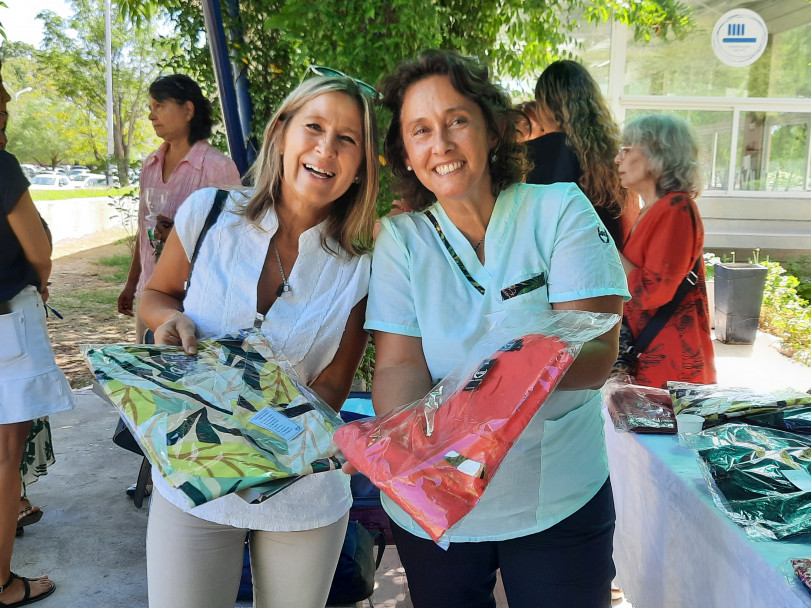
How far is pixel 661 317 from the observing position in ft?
8.48

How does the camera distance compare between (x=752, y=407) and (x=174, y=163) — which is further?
(x=174, y=163)

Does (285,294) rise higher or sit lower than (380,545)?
higher

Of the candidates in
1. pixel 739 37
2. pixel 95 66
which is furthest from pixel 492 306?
pixel 95 66

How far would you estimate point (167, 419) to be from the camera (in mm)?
1312

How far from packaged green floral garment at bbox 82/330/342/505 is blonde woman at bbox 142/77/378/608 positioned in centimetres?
11

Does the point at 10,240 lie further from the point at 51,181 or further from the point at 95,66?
the point at 51,181

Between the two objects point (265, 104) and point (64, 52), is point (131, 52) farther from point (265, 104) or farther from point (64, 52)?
point (265, 104)

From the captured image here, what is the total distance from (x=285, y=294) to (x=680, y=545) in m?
1.29

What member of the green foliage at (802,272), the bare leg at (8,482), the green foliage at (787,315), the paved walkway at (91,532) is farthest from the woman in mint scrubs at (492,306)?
the green foliage at (802,272)

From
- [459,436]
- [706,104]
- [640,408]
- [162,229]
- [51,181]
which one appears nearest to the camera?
[459,436]

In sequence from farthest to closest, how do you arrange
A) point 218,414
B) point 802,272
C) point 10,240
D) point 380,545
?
point 802,272, point 10,240, point 380,545, point 218,414

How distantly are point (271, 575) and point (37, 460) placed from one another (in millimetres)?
2566

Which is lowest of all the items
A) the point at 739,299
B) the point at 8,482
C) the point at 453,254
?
the point at 739,299

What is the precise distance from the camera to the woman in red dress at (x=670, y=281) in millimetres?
2570
